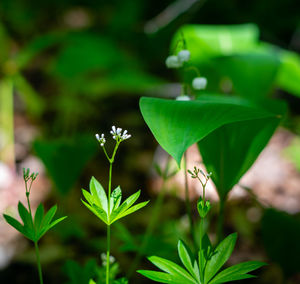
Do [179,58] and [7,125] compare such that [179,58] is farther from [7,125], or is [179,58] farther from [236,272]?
[7,125]

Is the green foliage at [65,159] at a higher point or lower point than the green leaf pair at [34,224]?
lower

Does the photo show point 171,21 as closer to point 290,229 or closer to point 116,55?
point 116,55

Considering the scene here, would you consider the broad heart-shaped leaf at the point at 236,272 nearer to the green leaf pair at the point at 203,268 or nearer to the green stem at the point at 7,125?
the green leaf pair at the point at 203,268

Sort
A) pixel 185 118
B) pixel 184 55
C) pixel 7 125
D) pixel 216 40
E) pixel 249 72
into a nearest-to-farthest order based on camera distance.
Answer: pixel 185 118
pixel 184 55
pixel 249 72
pixel 216 40
pixel 7 125

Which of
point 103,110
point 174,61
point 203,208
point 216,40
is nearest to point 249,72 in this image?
point 216,40

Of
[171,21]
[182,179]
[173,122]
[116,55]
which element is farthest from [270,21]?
[173,122]

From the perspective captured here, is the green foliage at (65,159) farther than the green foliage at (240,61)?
No

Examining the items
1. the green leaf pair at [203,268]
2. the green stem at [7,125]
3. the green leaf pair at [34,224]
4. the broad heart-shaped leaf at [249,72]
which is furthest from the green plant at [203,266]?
the green stem at [7,125]

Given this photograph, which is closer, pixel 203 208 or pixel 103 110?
pixel 203 208

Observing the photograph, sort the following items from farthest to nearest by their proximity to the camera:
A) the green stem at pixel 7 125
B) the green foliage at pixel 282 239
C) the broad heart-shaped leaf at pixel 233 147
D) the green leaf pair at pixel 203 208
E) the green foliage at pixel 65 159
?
the green stem at pixel 7 125, the green foliage at pixel 65 159, the green foliage at pixel 282 239, the broad heart-shaped leaf at pixel 233 147, the green leaf pair at pixel 203 208
